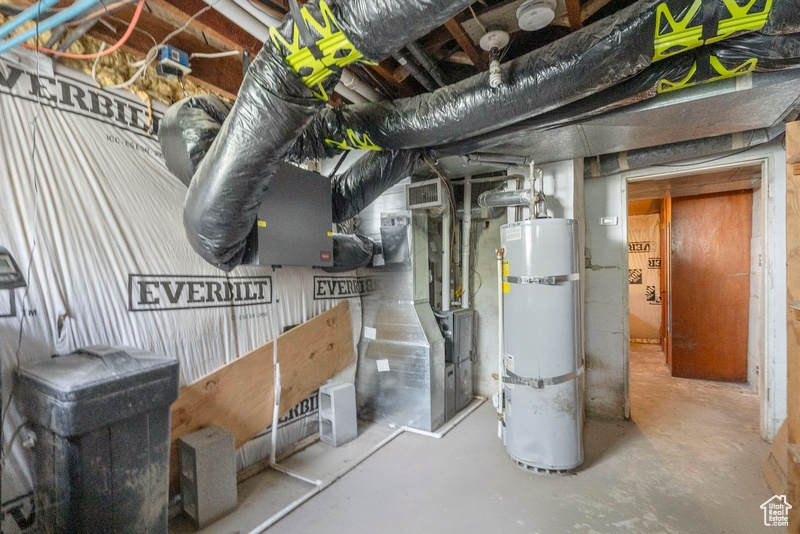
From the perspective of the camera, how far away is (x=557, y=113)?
1.89 meters

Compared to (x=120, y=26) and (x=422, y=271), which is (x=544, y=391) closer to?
(x=422, y=271)

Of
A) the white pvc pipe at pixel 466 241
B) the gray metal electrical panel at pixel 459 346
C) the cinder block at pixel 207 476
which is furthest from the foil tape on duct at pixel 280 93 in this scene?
the white pvc pipe at pixel 466 241

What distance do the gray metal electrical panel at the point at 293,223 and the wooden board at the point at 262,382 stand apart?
0.74m

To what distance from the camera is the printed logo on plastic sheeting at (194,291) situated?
187cm

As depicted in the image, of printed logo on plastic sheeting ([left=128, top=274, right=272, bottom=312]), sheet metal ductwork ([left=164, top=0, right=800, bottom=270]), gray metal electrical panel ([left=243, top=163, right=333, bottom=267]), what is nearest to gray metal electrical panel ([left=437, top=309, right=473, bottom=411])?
gray metal electrical panel ([left=243, top=163, right=333, bottom=267])

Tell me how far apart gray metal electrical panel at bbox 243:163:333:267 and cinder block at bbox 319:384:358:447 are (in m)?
1.11

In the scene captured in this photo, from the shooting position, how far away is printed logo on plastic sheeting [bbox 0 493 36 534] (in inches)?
55.9

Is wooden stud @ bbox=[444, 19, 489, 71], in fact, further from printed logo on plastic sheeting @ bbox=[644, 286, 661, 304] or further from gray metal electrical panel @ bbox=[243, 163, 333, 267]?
printed logo on plastic sheeting @ bbox=[644, 286, 661, 304]

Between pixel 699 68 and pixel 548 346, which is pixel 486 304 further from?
pixel 699 68

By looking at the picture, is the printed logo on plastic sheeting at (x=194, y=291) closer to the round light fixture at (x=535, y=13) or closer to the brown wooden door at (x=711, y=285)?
the round light fixture at (x=535, y=13)

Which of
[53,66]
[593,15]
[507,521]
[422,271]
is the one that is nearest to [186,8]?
[53,66]

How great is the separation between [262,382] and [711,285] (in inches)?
187

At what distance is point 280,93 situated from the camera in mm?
1346

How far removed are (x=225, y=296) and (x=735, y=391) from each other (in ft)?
16.2
